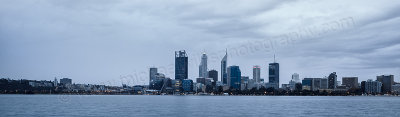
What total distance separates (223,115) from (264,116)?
804 cm

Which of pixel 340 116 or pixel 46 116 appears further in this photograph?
pixel 340 116

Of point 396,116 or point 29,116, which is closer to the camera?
point 29,116

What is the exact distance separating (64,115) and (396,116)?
217 feet

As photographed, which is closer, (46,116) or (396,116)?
(46,116)

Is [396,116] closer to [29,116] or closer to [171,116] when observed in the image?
[171,116]

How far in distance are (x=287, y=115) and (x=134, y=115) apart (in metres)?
30.6

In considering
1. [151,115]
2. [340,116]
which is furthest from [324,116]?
[151,115]

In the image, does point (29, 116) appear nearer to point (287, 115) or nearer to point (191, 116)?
point (191, 116)

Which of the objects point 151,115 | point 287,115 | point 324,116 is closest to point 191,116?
point 151,115

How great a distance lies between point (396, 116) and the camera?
82.9 meters

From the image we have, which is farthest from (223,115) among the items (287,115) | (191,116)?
(287,115)

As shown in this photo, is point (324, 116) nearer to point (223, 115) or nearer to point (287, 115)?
point (287, 115)

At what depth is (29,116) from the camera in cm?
7781

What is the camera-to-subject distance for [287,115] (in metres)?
82.7
